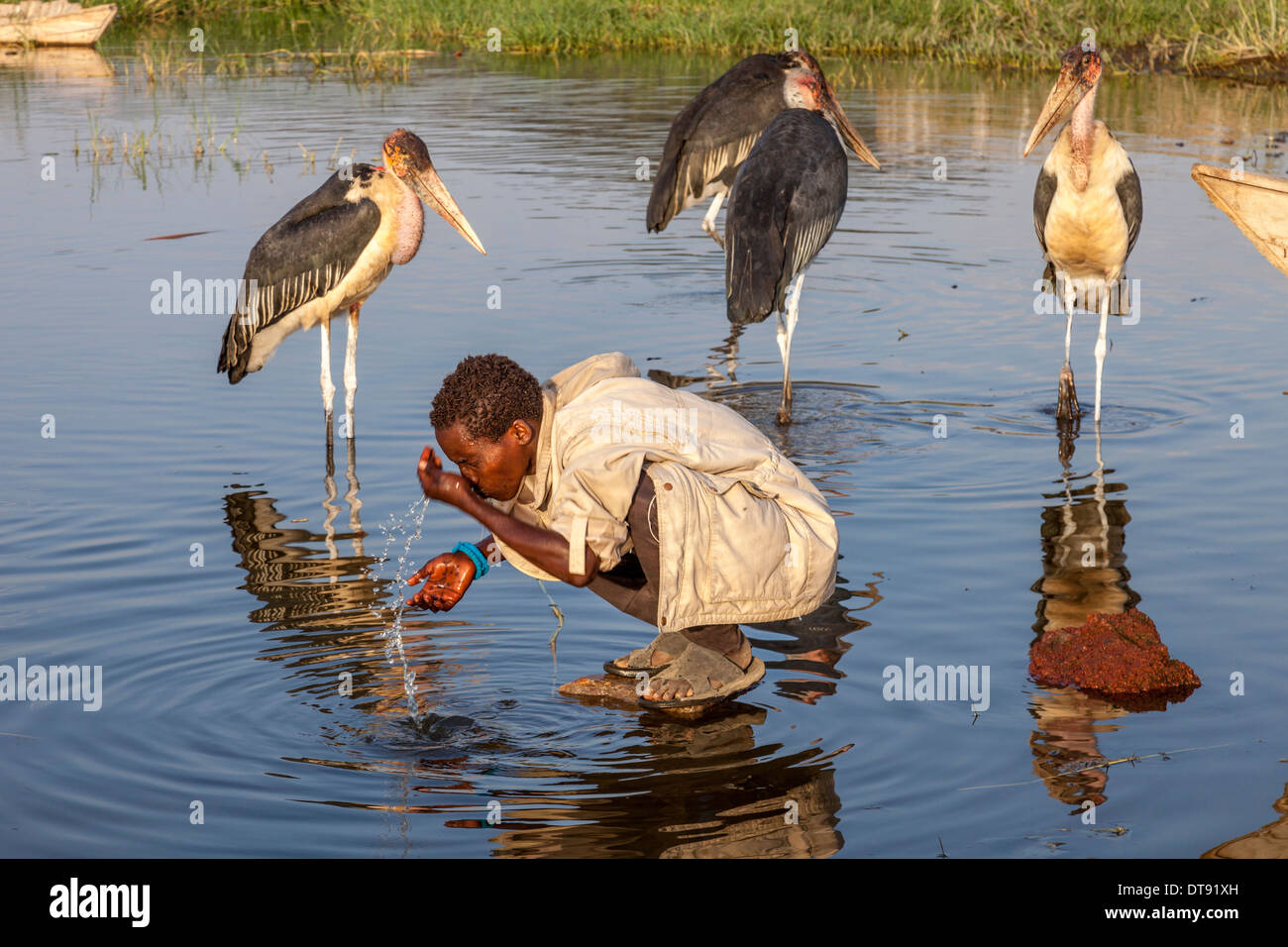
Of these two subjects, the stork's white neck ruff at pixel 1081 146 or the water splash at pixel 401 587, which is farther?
the stork's white neck ruff at pixel 1081 146

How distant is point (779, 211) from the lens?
8031 mm

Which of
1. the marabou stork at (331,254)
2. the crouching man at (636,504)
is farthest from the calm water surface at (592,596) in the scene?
the marabou stork at (331,254)

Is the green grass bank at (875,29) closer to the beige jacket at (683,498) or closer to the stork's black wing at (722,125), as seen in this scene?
the stork's black wing at (722,125)

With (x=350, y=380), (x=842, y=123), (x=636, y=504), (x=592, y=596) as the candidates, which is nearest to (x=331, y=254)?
(x=350, y=380)

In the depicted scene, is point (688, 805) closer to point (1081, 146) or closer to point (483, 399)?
point (483, 399)

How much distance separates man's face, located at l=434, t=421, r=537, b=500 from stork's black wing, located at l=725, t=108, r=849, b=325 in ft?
12.7

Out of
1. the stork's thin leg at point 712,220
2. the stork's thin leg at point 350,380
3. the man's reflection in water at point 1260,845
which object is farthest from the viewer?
the stork's thin leg at point 712,220

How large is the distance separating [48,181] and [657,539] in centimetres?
1147

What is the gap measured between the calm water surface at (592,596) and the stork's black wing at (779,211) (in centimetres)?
57

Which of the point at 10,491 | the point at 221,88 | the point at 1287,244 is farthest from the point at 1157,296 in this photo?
the point at 221,88

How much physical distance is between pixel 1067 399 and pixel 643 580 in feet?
12.2

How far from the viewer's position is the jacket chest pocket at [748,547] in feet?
13.7

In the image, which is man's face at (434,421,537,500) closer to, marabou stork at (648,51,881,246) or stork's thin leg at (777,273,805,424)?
stork's thin leg at (777,273,805,424)

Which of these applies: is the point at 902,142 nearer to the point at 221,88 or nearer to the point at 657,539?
the point at 221,88
